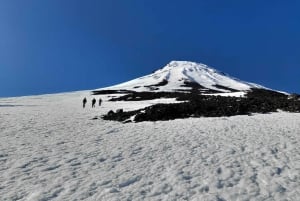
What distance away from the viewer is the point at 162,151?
658 inches

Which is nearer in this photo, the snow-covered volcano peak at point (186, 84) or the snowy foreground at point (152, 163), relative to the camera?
the snowy foreground at point (152, 163)

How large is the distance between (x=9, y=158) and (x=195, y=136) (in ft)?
35.4

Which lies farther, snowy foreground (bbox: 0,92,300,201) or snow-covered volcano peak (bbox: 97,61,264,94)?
snow-covered volcano peak (bbox: 97,61,264,94)

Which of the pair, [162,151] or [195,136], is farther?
[195,136]

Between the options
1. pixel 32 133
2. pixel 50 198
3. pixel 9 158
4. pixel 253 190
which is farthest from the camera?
pixel 32 133

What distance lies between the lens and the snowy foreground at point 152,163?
11.3m

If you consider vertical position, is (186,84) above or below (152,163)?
above

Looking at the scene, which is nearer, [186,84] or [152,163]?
[152,163]

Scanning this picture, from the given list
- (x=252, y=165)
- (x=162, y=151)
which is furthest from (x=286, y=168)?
(x=162, y=151)

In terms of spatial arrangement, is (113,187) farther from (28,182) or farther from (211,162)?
(211,162)

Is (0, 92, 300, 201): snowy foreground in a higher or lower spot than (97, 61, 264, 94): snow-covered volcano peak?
lower

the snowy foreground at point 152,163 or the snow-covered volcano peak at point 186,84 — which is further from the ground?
the snow-covered volcano peak at point 186,84

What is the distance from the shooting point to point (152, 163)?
14586mm

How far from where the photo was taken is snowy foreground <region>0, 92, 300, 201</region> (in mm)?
11281
